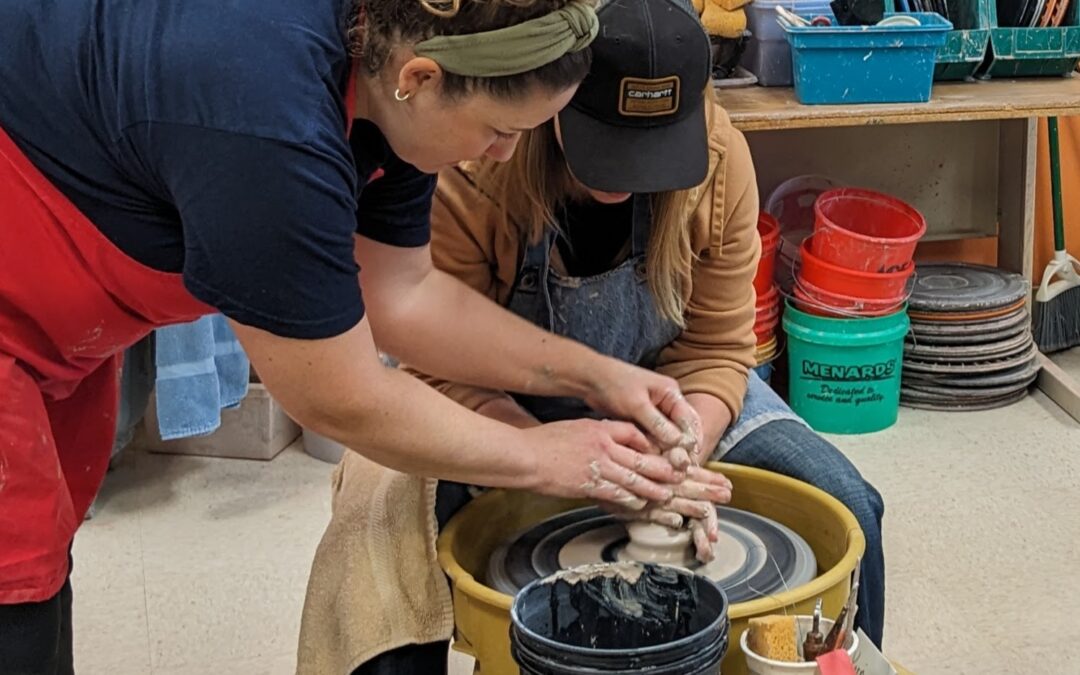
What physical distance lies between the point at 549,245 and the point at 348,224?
63 cm

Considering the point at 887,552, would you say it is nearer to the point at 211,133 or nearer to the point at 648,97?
the point at 648,97

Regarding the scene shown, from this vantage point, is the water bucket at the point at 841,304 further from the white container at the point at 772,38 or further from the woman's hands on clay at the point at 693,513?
the woman's hands on clay at the point at 693,513

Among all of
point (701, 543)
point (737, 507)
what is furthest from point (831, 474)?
point (701, 543)

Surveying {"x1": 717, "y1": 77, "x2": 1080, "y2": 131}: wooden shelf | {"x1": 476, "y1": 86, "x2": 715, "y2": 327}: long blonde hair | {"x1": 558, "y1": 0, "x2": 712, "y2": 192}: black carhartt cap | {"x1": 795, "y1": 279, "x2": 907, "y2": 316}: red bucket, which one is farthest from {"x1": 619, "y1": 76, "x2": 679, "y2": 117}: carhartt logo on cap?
{"x1": 795, "y1": 279, "x2": 907, "y2": 316}: red bucket

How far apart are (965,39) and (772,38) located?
442mm

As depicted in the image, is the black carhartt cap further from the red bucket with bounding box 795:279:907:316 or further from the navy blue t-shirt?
the red bucket with bounding box 795:279:907:316

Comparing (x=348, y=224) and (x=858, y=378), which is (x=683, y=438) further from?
(x=858, y=378)

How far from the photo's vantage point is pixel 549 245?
175 centimetres

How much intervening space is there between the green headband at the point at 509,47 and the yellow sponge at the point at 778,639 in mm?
605

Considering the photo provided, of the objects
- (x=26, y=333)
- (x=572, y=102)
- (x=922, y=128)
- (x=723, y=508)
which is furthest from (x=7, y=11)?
(x=922, y=128)

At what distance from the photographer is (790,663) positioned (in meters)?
1.31

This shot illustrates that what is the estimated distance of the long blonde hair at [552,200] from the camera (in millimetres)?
1654

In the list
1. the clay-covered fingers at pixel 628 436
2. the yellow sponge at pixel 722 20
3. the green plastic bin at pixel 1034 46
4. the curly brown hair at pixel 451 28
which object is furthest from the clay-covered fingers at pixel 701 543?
the green plastic bin at pixel 1034 46

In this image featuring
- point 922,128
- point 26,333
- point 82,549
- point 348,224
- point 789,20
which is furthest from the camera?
point 922,128
